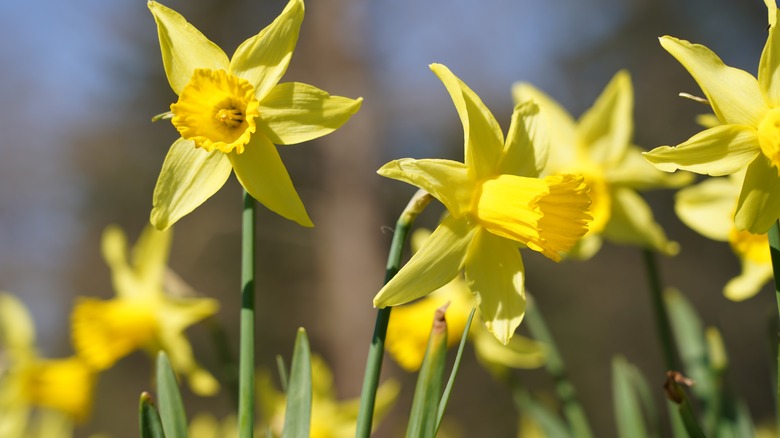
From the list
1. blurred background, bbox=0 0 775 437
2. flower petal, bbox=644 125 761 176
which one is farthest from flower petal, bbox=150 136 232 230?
blurred background, bbox=0 0 775 437

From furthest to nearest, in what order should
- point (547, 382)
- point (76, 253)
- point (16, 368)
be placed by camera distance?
point (76, 253), point (547, 382), point (16, 368)

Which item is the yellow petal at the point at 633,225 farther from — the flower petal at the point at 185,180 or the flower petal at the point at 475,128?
the flower petal at the point at 185,180

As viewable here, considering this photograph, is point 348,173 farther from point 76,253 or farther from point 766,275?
point 766,275

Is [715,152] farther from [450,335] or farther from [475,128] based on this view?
[450,335]

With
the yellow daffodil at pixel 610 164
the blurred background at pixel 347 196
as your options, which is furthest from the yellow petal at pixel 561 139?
the blurred background at pixel 347 196

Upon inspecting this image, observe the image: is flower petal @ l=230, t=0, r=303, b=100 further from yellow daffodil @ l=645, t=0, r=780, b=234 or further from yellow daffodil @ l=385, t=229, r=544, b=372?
yellow daffodil @ l=385, t=229, r=544, b=372

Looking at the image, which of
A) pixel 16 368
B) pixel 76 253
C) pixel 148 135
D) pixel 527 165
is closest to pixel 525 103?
pixel 527 165

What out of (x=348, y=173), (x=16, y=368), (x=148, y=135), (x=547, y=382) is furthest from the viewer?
(x=148, y=135)
